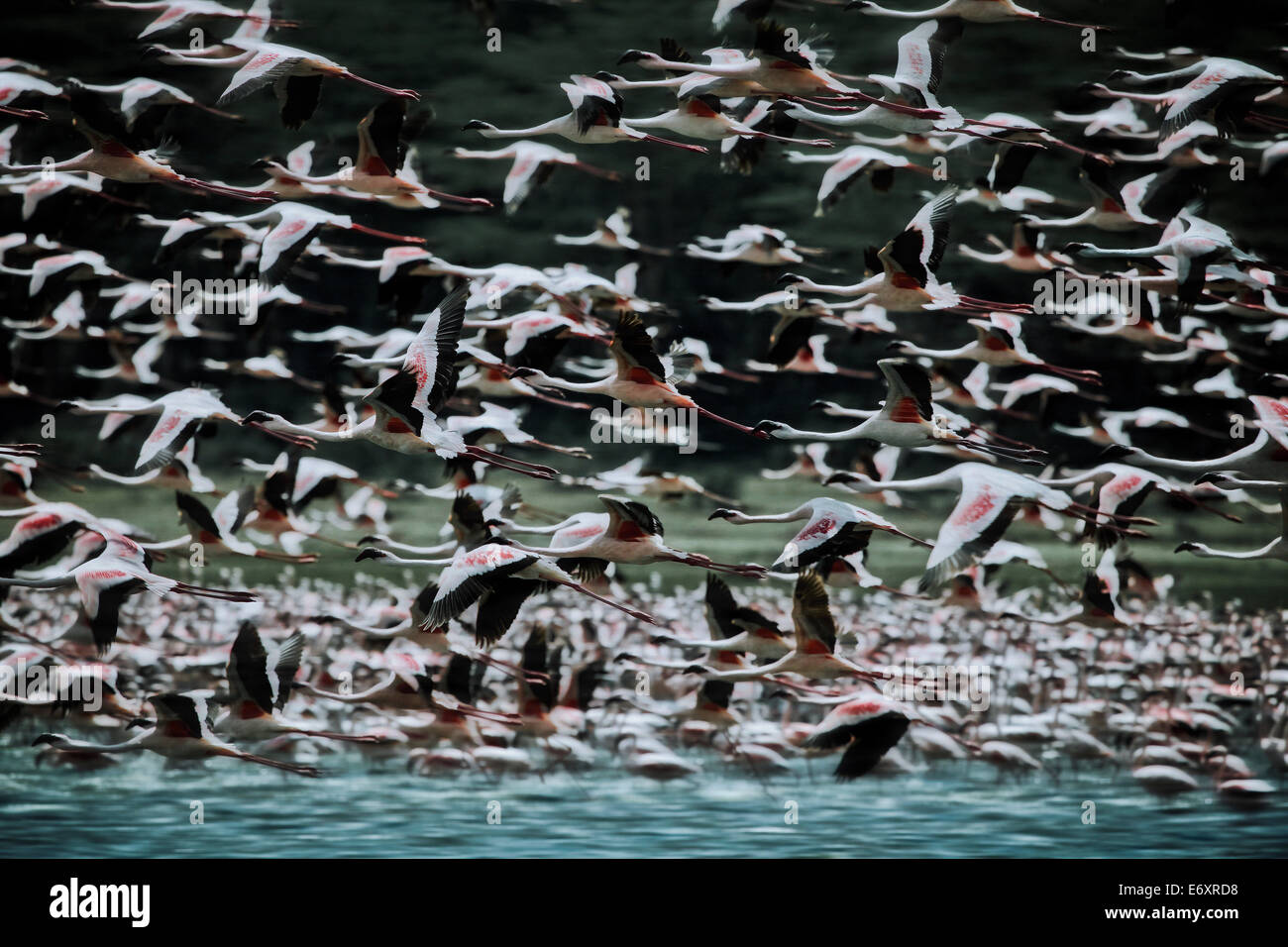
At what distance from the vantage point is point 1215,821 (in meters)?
8.90

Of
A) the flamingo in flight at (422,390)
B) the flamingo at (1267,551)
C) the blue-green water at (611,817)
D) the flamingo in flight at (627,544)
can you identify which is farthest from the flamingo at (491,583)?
the flamingo at (1267,551)

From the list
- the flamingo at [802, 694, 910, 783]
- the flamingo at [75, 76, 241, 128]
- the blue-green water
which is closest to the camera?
the flamingo at [802, 694, 910, 783]

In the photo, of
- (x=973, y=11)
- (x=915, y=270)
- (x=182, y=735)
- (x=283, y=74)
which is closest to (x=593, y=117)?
(x=283, y=74)

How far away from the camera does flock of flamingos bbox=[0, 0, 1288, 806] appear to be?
746cm

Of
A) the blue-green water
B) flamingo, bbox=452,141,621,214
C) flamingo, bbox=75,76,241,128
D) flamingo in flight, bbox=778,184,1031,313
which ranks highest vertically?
flamingo, bbox=75,76,241,128

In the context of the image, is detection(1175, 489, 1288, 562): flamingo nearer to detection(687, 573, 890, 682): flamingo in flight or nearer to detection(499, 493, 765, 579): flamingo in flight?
detection(687, 573, 890, 682): flamingo in flight

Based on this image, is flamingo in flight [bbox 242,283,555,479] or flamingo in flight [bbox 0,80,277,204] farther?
flamingo in flight [bbox 0,80,277,204]

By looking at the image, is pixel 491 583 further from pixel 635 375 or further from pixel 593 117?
pixel 593 117

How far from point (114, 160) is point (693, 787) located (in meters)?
5.39

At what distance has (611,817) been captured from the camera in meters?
9.05

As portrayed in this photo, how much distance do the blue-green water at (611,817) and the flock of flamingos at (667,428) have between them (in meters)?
A: 0.23

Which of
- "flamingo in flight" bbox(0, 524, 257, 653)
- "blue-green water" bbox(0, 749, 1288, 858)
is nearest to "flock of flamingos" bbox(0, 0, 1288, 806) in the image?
"flamingo in flight" bbox(0, 524, 257, 653)

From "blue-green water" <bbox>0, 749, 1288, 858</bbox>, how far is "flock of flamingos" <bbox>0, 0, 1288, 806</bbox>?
23cm
